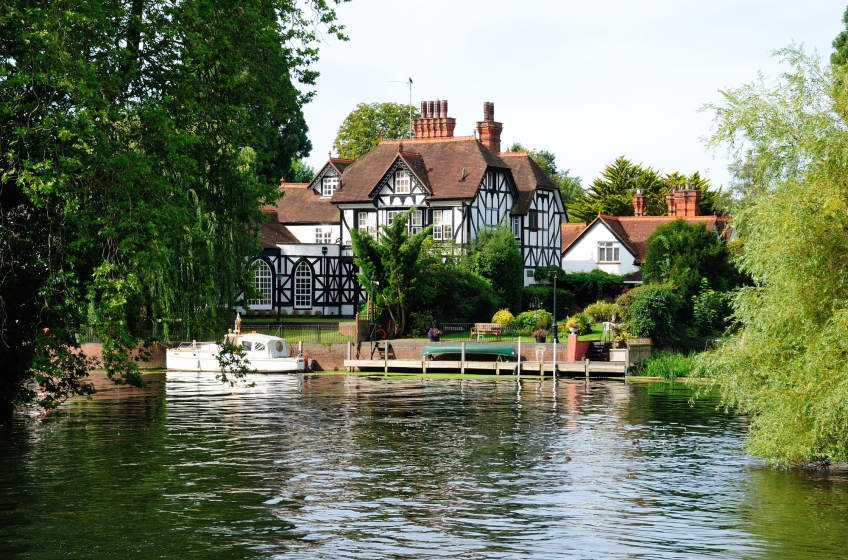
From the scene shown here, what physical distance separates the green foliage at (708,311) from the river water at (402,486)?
16.8 meters

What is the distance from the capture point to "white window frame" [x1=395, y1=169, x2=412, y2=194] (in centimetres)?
6144

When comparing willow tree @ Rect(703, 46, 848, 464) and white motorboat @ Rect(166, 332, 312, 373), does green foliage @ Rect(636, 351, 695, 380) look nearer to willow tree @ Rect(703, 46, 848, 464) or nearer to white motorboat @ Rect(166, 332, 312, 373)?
white motorboat @ Rect(166, 332, 312, 373)

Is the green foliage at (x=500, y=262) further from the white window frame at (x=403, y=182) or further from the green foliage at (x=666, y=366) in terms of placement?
the green foliage at (x=666, y=366)

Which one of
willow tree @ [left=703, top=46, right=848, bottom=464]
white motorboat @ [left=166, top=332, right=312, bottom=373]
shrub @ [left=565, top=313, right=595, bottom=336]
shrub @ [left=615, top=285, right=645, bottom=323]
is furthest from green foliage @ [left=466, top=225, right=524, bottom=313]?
willow tree @ [left=703, top=46, right=848, bottom=464]

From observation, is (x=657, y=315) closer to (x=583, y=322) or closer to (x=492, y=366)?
(x=583, y=322)

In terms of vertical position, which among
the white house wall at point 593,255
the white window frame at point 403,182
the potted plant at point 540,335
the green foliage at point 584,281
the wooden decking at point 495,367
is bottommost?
the wooden decking at point 495,367

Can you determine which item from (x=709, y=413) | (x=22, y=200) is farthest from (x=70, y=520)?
(x=709, y=413)

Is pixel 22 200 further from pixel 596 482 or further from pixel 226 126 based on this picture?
pixel 596 482

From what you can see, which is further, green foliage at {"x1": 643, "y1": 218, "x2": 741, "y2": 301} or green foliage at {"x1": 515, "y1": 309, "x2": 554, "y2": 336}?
green foliage at {"x1": 515, "y1": 309, "x2": 554, "y2": 336}

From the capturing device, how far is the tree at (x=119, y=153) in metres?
18.5

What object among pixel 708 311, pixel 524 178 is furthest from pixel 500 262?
pixel 708 311

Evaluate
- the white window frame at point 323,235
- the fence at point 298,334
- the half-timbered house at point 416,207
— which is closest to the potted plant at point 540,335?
the fence at point 298,334

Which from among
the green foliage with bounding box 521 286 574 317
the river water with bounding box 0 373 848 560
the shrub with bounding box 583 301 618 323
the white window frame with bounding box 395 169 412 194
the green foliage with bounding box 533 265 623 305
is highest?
the white window frame with bounding box 395 169 412 194

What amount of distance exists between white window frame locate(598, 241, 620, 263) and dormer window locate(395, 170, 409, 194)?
17975 mm
